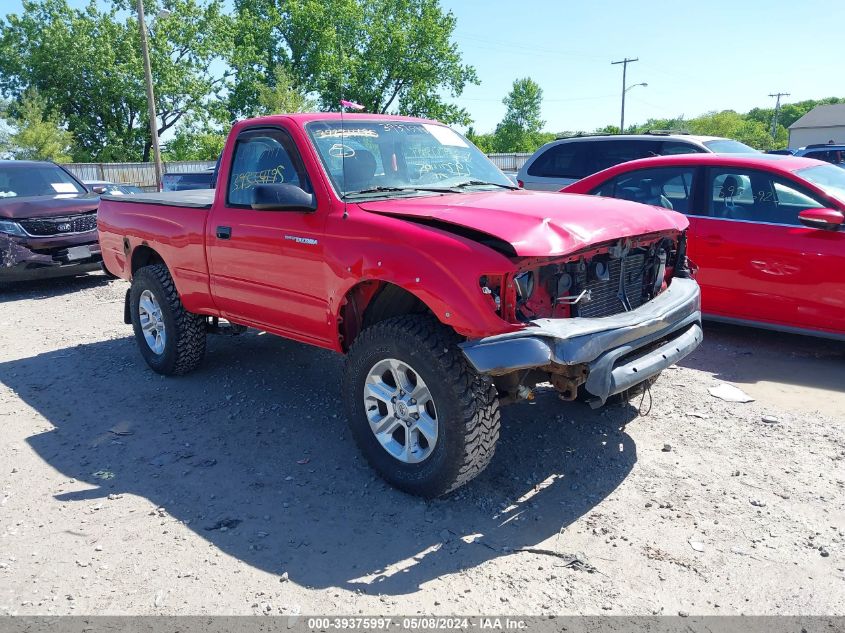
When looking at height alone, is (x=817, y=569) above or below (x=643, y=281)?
below

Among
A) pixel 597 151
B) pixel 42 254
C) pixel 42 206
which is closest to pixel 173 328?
pixel 42 254

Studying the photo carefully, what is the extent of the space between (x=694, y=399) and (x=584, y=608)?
8.79 ft

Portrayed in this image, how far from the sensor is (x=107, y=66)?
4241 centimetres

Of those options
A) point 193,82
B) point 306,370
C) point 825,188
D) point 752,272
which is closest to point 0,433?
point 306,370

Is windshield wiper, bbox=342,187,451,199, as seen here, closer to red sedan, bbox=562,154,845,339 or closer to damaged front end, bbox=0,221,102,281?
red sedan, bbox=562,154,845,339

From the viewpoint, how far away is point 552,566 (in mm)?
3115

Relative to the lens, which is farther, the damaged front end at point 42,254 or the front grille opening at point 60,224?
the front grille opening at point 60,224

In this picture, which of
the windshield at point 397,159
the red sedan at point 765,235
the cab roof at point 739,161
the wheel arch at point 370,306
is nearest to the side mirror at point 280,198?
the windshield at point 397,159

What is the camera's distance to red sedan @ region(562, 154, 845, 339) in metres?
5.59

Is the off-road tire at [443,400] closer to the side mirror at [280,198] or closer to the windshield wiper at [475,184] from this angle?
the side mirror at [280,198]

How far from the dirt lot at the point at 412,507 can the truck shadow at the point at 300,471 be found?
0.05 ft

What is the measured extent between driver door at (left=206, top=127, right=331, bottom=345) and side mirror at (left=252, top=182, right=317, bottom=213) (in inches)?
4.2

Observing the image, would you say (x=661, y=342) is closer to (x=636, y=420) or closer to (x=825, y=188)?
(x=636, y=420)

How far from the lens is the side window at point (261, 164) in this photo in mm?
4477
